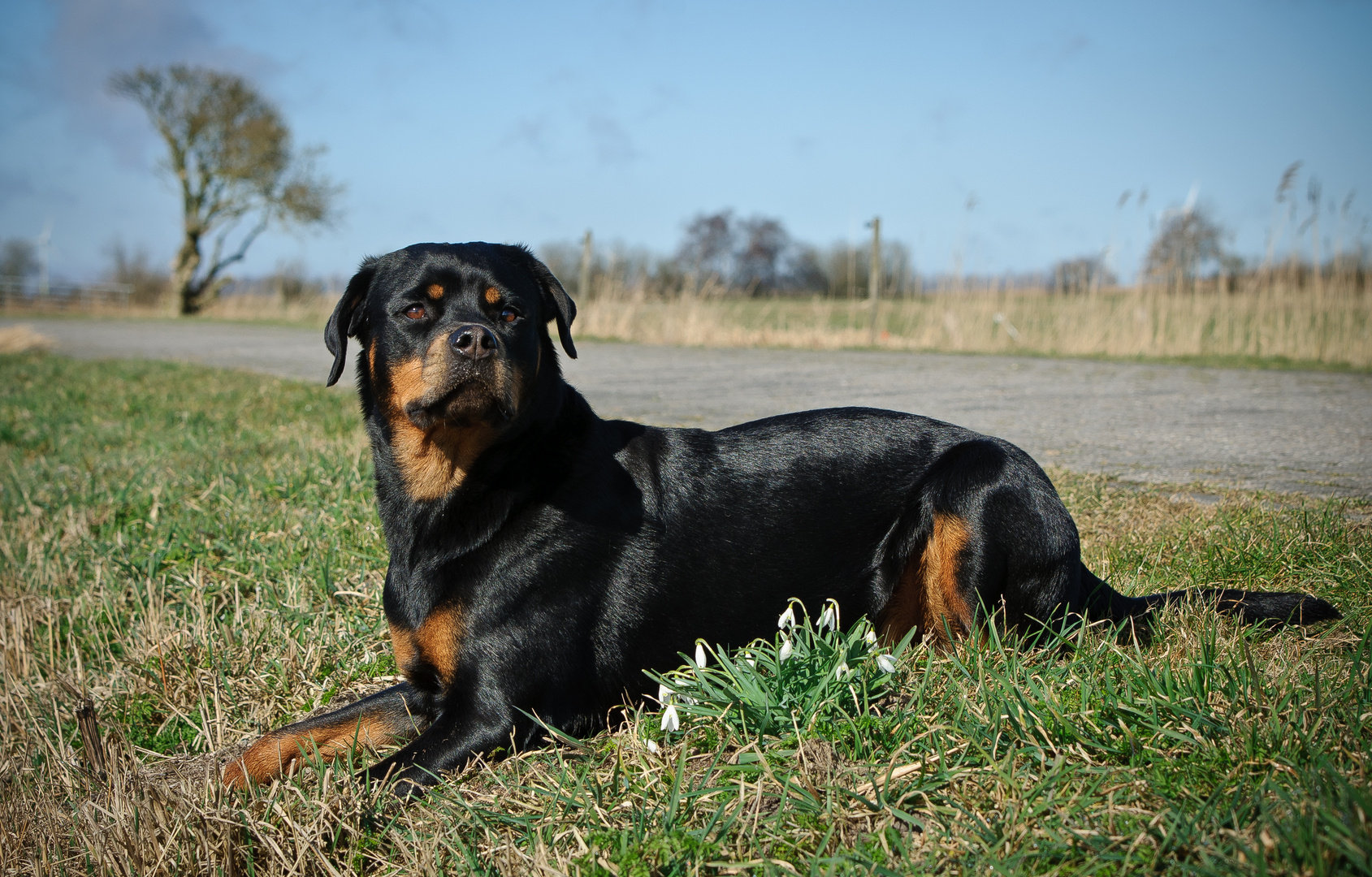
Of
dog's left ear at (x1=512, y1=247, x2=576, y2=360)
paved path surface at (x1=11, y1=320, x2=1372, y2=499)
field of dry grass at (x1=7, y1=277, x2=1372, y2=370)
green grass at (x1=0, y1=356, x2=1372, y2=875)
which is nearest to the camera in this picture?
green grass at (x1=0, y1=356, x2=1372, y2=875)

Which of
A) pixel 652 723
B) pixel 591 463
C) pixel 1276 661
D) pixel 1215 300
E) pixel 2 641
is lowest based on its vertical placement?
pixel 2 641

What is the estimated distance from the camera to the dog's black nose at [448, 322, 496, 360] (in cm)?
243

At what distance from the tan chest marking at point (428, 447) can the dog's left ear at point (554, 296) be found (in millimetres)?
542

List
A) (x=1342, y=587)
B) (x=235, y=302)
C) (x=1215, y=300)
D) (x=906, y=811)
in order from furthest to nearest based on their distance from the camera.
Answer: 1. (x=235, y=302)
2. (x=1215, y=300)
3. (x=1342, y=587)
4. (x=906, y=811)

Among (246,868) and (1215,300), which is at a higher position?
(1215,300)

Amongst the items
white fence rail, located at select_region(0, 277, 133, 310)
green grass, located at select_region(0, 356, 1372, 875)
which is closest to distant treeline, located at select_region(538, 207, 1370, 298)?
green grass, located at select_region(0, 356, 1372, 875)

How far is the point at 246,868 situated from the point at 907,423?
2288mm

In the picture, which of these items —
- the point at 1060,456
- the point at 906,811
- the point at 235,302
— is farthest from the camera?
the point at 235,302

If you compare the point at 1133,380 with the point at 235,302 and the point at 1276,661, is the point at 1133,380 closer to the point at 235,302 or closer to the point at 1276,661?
the point at 1276,661

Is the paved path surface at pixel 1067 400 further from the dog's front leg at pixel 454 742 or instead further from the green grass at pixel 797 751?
the dog's front leg at pixel 454 742

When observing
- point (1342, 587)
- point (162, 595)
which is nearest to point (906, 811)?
point (1342, 587)

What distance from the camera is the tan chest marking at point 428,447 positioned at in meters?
2.55

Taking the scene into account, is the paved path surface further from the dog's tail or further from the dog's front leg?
the dog's front leg

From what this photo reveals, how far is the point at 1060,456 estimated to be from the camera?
206 inches
